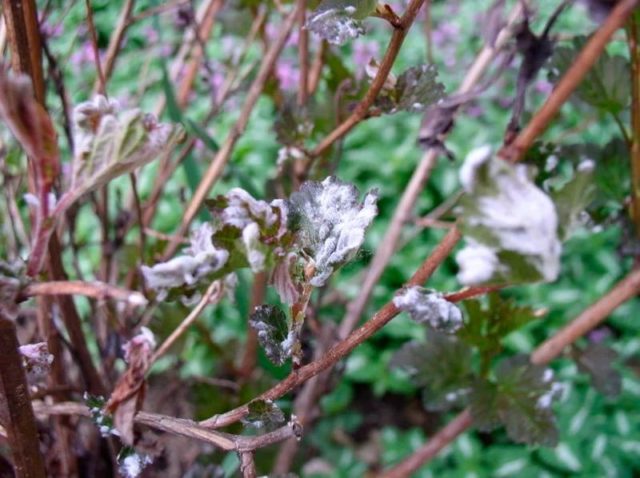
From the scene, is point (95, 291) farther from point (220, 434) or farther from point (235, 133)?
point (235, 133)

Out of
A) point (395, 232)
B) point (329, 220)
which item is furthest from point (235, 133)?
point (329, 220)

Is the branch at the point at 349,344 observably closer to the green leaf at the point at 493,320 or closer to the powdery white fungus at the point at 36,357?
the powdery white fungus at the point at 36,357

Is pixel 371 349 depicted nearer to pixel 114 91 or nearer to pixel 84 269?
pixel 84 269

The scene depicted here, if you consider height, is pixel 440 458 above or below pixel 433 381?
below

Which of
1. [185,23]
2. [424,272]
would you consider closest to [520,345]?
[185,23]

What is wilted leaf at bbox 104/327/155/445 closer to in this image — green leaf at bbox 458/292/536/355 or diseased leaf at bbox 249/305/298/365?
diseased leaf at bbox 249/305/298/365

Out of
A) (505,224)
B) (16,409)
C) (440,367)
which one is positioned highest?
(505,224)

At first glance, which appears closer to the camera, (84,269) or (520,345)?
(520,345)
